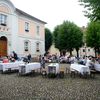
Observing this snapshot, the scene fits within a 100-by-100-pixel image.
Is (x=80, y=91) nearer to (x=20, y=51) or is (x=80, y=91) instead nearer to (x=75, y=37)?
(x=20, y=51)

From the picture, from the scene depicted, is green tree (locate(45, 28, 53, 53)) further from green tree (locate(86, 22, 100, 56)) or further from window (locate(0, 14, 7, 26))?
window (locate(0, 14, 7, 26))

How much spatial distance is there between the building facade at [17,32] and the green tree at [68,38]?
13931 mm

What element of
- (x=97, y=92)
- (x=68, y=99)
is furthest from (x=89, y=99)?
(x=97, y=92)

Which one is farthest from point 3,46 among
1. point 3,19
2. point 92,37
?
point 92,37

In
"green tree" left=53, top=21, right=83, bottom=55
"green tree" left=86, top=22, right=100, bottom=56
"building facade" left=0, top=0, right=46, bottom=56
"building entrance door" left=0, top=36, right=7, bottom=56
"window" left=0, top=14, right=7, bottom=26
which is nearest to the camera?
"window" left=0, top=14, right=7, bottom=26

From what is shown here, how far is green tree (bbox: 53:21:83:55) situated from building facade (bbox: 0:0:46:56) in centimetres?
1393

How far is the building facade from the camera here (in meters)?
31.8

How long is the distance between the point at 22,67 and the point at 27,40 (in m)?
19.7

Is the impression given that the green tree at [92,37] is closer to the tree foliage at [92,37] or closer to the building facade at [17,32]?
the tree foliage at [92,37]

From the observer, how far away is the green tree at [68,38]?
177ft

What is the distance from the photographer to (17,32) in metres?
33.9

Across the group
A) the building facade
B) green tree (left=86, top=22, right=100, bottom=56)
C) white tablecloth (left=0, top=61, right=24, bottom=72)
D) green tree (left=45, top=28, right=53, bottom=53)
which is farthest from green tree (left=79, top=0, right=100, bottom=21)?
green tree (left=45, top=28, right=53, bottom=53)

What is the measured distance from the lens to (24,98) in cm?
973

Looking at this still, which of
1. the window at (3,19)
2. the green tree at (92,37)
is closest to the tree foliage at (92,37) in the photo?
the green tree at (92,37)
